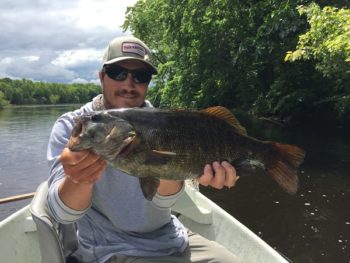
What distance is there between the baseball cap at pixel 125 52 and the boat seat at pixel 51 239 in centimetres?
140

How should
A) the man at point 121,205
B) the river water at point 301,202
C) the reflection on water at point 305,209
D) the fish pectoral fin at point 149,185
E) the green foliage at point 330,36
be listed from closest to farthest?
the fish pectoral fin at point 149,185, the man at point 121,205, the reflection on water at point 305,209, the river water at point 301,202, the green foliage at point 330,36

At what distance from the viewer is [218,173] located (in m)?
2.74

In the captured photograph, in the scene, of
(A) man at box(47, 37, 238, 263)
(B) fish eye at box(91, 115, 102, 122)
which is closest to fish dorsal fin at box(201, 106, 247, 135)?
(A) man at box(47, 37, 238, 263)

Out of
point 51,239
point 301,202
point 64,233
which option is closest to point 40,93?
point 301,202

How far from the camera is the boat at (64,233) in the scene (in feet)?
11.0

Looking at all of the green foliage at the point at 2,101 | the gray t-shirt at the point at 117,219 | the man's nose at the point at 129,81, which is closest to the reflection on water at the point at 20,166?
the gray t-shirt at the point at 117,219

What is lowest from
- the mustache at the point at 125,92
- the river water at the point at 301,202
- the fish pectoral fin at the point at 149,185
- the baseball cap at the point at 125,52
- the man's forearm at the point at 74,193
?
the river water at the point at 301,202

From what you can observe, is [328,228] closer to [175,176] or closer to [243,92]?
[175,176]

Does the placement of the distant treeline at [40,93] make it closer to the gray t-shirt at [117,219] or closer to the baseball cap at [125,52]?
the baseball cap at [125,52]

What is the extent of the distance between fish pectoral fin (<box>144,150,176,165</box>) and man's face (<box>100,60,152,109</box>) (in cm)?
112

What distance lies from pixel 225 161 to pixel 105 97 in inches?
53.8

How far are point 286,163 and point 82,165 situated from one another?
142 cm

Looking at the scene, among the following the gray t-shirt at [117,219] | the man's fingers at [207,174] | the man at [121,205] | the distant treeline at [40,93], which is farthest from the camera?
the distant treeline at [40,93]

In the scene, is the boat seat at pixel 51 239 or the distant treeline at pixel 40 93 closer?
the boat seat at pixel 51 239
